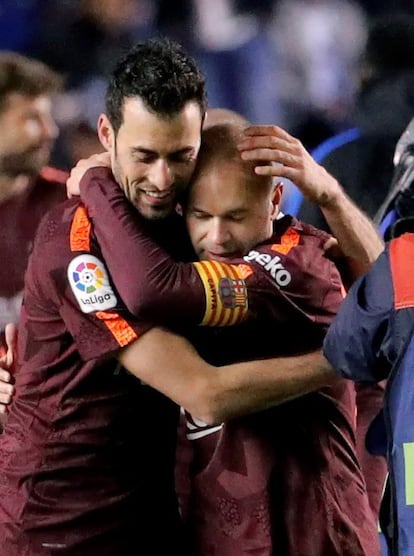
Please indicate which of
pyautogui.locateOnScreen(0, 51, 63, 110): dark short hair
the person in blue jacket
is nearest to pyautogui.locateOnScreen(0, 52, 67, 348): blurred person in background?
pyautogui.locateOnScreen(0, 51, 63, 110): dark short hair

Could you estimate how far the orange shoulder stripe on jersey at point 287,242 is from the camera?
1518mm

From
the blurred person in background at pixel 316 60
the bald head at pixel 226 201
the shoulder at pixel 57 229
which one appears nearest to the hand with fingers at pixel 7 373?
the shoulder at pixel 57 229

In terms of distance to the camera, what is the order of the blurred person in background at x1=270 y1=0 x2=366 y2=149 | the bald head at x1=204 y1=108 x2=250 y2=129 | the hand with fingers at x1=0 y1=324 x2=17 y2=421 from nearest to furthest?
the hand with fingers at x1=0 y1=324 x2=17 y2=421 < the bald head at x1=204 y1=108 x2=250 y2=129 < the blurred person in background at x1=270 y1=0 x2=366 y2=149

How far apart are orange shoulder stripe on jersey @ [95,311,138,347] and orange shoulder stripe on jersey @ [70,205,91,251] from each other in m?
0.10

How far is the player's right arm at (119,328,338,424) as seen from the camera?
143 centimetres

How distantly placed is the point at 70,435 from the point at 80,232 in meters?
0.29

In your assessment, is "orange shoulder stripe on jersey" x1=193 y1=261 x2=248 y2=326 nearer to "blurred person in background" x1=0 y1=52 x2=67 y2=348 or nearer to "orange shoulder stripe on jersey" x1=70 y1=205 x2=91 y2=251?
"orange shoulder stripe on jersey" x1=70 y1=205 x2=91 y2=251

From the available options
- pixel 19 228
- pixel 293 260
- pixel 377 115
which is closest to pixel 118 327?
pixel 293 260

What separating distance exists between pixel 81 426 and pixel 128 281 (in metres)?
0.24

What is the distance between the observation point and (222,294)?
Answer: 1.43m

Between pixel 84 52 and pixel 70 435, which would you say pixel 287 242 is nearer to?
pixel 70 435

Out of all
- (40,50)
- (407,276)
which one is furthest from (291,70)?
(407,276)

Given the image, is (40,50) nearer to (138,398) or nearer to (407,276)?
(138,398)

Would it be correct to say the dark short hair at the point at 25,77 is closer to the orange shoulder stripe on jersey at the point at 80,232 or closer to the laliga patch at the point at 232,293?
the orange shoulder stripe on jersey at the point at 80,232
